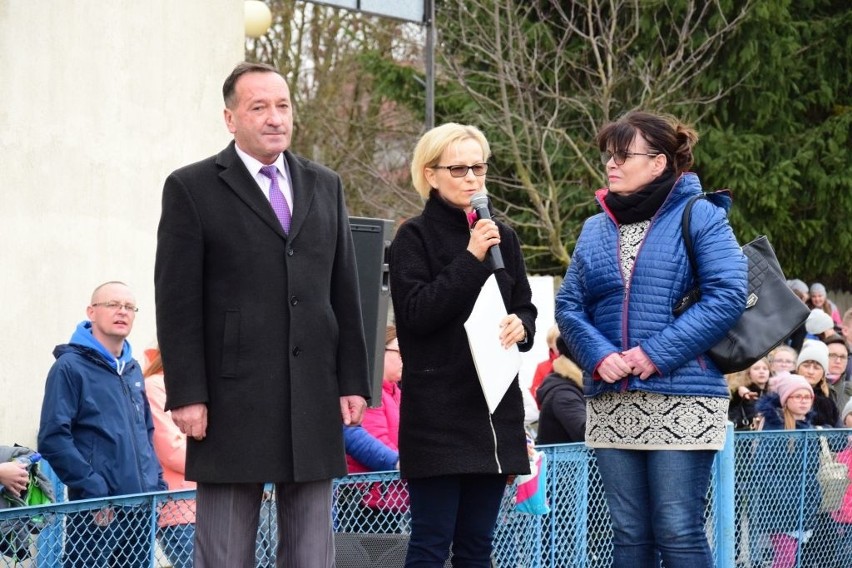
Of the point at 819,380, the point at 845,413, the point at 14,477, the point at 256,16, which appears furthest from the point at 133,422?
the point at 256,16

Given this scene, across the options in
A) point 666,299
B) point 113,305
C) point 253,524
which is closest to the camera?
point 253,524

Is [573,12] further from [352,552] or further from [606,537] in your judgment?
[352,552]

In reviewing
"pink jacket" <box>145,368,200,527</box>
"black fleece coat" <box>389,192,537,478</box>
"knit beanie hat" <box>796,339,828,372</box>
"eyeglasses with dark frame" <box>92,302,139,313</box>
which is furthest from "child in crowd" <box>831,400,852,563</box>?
"eyeglasses with dark frame" <box>92,302,139,313</box>

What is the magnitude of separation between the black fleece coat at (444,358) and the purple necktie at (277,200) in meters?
0.62

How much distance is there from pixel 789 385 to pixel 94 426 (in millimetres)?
4623

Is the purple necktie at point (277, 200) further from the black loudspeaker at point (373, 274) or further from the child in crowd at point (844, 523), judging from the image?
the child in crowd at point (844, 523)

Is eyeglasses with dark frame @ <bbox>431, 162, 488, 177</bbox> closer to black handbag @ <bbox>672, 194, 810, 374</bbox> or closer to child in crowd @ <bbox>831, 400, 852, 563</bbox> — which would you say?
black handbag @ <bbox>672, 194, 810, 374</bbox>

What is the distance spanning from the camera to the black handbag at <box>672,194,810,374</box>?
16.3 ft

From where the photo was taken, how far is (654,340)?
4.87 m

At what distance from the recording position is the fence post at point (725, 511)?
659 centimetres

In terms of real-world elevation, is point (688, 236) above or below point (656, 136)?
below

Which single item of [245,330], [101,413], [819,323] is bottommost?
[101,413]

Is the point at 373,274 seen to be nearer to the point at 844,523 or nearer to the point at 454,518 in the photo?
the point at 454,518

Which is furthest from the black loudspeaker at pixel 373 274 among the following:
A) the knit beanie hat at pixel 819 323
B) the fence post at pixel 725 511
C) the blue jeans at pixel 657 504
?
the knit beanie hat at pixel 819 323
